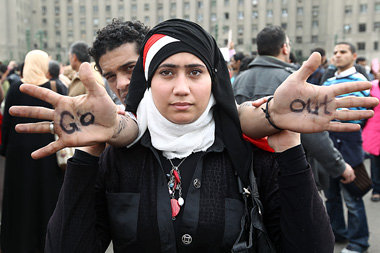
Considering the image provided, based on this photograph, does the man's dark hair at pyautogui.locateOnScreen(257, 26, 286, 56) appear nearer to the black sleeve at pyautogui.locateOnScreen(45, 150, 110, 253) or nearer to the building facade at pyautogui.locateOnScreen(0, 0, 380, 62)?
the black sleeve at pyautogui.locateOnScreen(45, 150, 110, 253)

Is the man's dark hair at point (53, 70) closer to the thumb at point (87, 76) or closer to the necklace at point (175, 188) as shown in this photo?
the necklace at point (175, 188)

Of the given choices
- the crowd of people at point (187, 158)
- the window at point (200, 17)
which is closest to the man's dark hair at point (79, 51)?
the crowd of people at point (187, 158)

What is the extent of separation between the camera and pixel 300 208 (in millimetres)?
1640

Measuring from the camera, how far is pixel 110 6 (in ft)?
265

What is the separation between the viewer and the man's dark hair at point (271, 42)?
14.2 ft

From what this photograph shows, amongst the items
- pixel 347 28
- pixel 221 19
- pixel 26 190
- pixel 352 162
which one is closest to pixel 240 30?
pixel 221 19

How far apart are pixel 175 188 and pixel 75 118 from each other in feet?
1.78

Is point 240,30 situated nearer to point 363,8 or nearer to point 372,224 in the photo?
point 363,8

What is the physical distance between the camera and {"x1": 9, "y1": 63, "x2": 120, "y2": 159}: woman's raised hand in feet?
4.92

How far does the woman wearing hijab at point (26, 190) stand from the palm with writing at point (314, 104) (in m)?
3.56

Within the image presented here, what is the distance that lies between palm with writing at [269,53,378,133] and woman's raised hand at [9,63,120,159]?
2.27 feet

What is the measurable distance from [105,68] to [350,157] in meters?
3.39

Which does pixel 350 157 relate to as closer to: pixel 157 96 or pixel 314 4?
pixel 157 96

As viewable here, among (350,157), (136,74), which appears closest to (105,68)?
(136,74)
